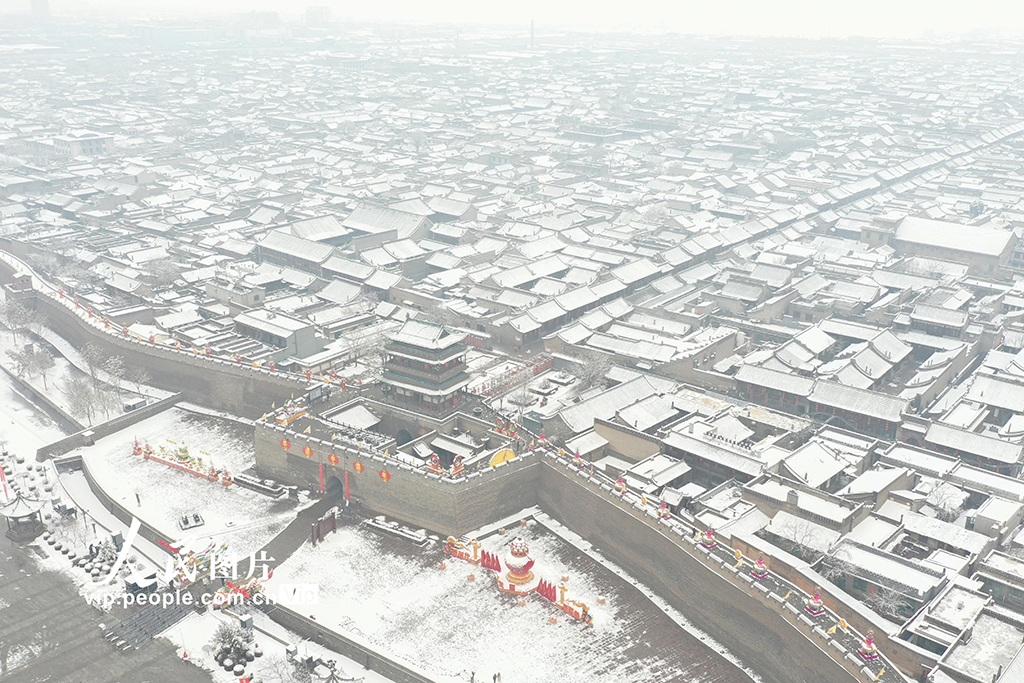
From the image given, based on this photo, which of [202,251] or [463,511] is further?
[202,251]

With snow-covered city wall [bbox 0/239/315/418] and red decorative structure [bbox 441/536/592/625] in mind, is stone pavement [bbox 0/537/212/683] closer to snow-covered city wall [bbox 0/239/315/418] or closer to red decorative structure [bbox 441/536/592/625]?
red decorative structure [bbox 441/536/592/625]

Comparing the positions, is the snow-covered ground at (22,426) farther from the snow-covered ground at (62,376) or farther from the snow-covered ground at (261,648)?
the snow-covered ground at (261,648)

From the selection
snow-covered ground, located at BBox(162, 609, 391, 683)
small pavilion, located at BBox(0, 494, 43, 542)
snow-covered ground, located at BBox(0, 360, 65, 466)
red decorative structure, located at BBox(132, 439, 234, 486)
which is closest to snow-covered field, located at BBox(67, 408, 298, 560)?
red decorative structure, located at BBox(132, 439, 234, 486)

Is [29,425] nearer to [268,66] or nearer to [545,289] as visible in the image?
[545,289]

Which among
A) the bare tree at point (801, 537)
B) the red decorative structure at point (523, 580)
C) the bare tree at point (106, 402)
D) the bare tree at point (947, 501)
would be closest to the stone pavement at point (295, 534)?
the red decorative structure at point (523, 580)

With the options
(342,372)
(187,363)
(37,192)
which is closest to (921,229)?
(342,372)
